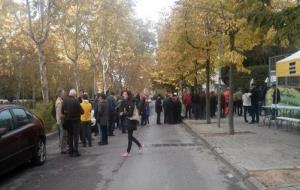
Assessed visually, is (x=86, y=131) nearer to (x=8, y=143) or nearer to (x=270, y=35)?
(x=270, y=35)

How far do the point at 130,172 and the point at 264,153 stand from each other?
374cm

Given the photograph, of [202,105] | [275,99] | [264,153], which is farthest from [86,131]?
[202,105]

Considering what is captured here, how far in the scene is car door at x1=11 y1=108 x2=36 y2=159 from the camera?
1206cm

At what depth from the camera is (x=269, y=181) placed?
9.73m

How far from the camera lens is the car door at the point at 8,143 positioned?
10.9 m

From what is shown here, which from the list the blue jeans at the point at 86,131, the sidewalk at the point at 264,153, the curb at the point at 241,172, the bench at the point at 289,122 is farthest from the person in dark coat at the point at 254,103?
the curb at the point at 241,172

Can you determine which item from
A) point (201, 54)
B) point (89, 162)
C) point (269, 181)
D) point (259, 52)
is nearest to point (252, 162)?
point (269, 181)

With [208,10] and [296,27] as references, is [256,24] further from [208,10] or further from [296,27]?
[208,10]

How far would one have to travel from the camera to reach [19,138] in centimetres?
1188

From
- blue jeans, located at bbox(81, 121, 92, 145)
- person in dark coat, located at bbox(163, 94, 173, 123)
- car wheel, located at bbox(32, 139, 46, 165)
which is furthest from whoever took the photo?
person in dark coat, located at bbox(163, 94, 173, 123)

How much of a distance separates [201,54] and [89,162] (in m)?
13.0

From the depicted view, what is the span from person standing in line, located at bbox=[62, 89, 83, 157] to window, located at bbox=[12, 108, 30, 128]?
89.6 inches

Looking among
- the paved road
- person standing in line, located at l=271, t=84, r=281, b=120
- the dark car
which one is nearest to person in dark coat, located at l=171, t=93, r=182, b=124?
person standing in line, located at l=271, t=84, r=281, b=120

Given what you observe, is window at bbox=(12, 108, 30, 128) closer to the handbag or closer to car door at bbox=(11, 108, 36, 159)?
car door at bbox=(11, 108, 36, 159)
